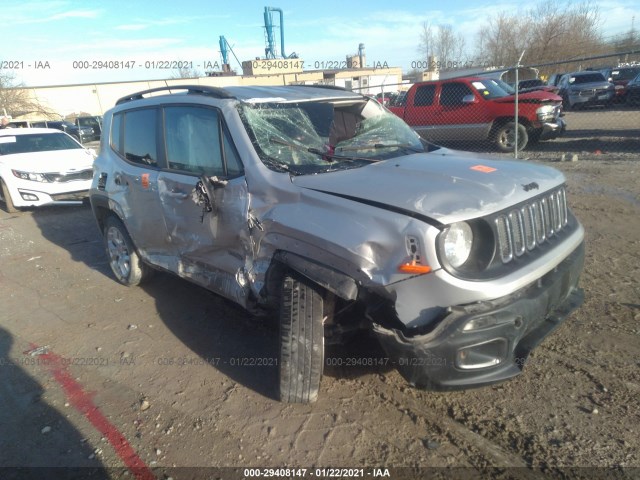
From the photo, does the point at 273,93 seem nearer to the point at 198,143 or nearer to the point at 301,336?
the point at 198,143

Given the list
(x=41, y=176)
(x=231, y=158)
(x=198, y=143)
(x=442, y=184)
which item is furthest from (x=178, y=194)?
(x=41, y=176)

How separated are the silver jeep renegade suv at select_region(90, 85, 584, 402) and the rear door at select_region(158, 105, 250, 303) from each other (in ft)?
0.05

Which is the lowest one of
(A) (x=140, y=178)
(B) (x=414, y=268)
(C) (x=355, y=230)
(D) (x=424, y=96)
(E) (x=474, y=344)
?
(E) (x=474, y=344)

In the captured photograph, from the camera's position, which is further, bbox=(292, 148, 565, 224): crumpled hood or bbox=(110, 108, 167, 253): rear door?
bbox=(110, 108, 167, 253): rear door

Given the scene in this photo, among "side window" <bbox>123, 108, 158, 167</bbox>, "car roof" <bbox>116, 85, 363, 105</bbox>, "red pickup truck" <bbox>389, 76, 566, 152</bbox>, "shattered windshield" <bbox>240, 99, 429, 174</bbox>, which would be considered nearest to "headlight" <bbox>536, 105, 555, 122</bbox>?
"red pickup truck" <bbox>389, 76, 566, 152</bbox>

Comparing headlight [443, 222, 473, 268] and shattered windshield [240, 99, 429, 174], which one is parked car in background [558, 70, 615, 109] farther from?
headlight [443, 222, 473, 268]

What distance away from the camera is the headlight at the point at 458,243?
7.68 feet

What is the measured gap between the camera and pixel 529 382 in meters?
2.95

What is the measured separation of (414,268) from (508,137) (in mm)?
9851

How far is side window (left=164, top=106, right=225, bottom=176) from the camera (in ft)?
11.0

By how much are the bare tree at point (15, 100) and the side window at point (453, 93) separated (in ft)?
99.5

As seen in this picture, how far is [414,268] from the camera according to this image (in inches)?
89.1

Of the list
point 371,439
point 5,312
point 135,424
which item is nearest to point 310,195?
point 371,439

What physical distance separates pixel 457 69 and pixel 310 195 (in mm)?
31980
